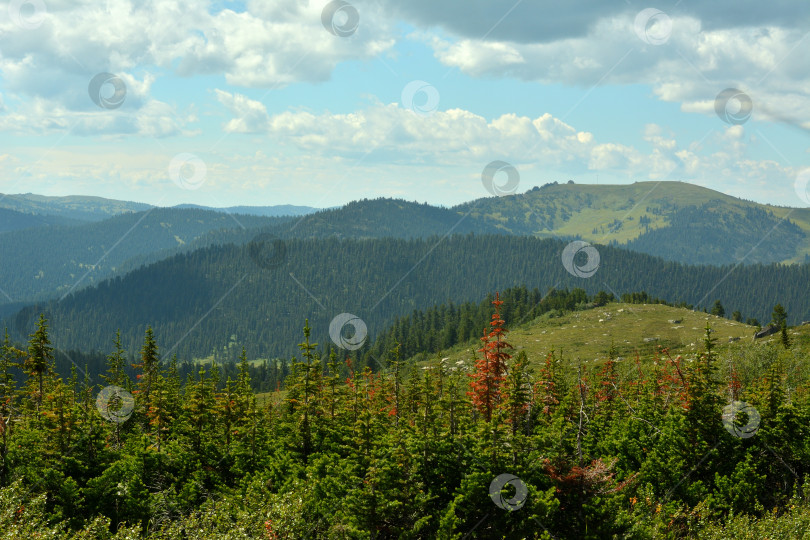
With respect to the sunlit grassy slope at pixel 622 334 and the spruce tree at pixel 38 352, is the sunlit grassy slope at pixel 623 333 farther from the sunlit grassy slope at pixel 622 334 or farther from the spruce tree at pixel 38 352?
the spruce tree at pixel 38 352

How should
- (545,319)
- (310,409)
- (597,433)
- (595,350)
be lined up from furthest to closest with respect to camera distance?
(545,319), (595,350), (597,433), (310,409)

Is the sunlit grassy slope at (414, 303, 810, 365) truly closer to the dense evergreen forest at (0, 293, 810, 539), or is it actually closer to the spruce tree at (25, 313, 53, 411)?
the dense evergreen forest at (0, 293, 810, 539)

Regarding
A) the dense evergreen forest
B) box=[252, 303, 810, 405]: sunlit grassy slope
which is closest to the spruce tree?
the dense evergreen forest

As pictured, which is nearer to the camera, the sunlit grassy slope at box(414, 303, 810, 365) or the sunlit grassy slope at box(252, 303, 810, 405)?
the sunlit grassy slope at box(252, 303, 810, 405)

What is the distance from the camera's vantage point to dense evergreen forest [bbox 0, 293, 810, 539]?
77.8 feet

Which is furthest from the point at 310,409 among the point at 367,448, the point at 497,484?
the point at 497,484

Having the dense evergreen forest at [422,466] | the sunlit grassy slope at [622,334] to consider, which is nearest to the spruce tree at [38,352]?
the dense evergreen forest at [422,466]

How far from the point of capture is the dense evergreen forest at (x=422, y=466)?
2372 cm

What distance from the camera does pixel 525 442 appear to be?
25.9 m

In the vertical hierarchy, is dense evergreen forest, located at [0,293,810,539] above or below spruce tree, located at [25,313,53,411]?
below

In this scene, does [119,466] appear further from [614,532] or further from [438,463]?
[614,532]

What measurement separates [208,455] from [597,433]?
2618cm

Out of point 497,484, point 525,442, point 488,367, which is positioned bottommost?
point 497,484

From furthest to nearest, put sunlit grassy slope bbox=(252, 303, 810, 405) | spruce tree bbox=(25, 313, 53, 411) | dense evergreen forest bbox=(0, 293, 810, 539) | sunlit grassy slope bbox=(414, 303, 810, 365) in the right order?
sunlit grassy slope bbox=(414, 303, 810, 365), sunlit grassy slope bbox=(252, 303, 810, 405), spruce tree bbox=(25, 313, 53, 411), dense evergreen forest bbox=(0, 293, 810, 539)
